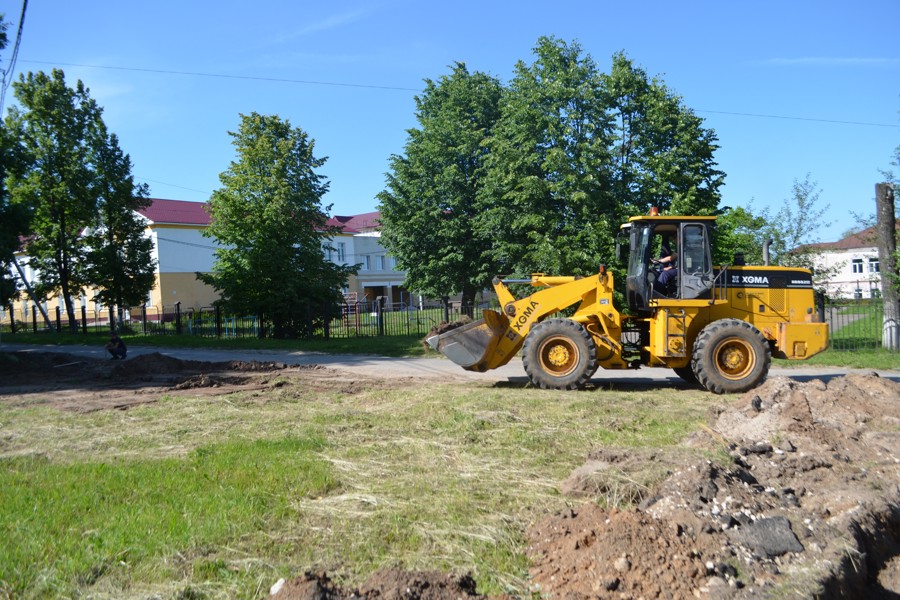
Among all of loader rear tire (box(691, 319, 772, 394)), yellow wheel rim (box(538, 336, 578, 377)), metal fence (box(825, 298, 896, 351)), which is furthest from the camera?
metal fence (box(825, 298, 896, 351))

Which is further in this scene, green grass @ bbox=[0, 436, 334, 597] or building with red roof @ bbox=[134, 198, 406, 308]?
building with red roof @ bbox=[134, 198, 406, 308]

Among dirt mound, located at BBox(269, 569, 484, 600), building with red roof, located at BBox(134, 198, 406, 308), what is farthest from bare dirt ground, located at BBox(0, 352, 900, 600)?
building with red roof, located at BBox(134, 198, 406, 308)

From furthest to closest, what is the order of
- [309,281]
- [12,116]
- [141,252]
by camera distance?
[141,252], [12,116], [309,281]

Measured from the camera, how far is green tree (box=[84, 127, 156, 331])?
3262 cm

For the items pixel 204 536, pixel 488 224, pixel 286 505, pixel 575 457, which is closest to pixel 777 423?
pixel 575 457

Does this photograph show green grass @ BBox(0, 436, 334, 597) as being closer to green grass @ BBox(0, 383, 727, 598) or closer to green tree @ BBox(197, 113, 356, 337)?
green grass @ BBox(0, 383, 727, 598)

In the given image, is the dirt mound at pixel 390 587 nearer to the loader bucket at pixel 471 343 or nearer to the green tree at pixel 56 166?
the loader bucket at pixel 471 343

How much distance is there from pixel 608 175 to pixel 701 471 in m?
18.6

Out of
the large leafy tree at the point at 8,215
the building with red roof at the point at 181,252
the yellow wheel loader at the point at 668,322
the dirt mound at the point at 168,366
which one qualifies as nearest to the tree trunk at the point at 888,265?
the yellow wheel loader at the point at 668,322

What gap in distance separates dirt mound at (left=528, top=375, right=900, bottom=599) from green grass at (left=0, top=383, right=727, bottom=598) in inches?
16.4

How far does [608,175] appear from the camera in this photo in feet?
76.0

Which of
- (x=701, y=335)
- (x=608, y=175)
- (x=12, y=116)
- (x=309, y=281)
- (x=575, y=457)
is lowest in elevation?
(x=575, y=457)

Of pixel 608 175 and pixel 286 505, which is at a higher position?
→ pixel 608 175

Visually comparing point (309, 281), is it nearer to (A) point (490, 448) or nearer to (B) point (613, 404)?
(B) point (613, 404)
